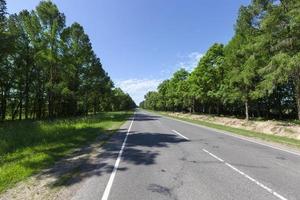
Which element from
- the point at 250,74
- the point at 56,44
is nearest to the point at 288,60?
the point at 250,74

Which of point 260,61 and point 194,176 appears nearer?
point 194,176

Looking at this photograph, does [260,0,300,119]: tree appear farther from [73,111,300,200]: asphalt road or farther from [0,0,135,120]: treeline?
[0,0,135,120]: treeline

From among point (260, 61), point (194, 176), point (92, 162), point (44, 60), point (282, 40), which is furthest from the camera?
point (44, 60)

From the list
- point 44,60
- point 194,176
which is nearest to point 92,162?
point 194,176

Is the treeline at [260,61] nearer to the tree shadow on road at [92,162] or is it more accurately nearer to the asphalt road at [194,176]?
the asphalt road at [194,176]

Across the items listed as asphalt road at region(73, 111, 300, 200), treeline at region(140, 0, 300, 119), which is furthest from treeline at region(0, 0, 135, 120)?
treeline at region(140, 0, 300, 119)

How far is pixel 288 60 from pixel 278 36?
476 centimetres

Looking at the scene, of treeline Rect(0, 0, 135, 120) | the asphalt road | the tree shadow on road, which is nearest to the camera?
the asphalt road

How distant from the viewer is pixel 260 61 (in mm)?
32500

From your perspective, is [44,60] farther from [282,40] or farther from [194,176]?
[194,176]

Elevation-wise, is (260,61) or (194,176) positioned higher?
(260,61)

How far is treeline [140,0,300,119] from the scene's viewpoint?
23877mm

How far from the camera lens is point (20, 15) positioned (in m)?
36.8

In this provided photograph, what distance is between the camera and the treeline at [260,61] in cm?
2388
